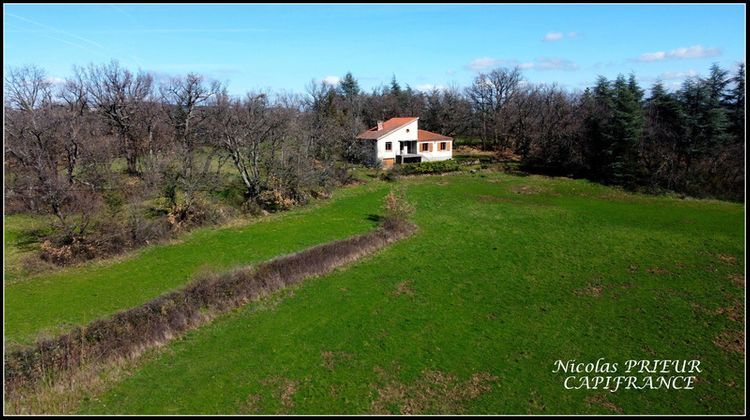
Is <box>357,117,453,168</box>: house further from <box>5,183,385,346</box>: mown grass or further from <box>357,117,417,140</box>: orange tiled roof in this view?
<box>5,183,385,346</box>: mown grass

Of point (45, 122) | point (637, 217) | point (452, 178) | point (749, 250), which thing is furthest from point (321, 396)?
point (452, 178)

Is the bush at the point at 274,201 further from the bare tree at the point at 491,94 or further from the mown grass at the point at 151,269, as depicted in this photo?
the bare tree at the point at 491,94

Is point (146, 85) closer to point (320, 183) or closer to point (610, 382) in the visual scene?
point (320, 183)

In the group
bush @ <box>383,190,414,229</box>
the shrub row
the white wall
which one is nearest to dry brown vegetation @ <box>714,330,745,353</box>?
the shrub row

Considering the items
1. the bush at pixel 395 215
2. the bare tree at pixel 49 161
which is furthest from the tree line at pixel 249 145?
the bush at pixel 395 215

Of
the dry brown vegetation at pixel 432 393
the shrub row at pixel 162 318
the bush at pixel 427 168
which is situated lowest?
the dry brown vegetation at pixel 432 393

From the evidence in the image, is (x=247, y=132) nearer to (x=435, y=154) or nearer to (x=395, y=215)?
(x=395, y=215)
